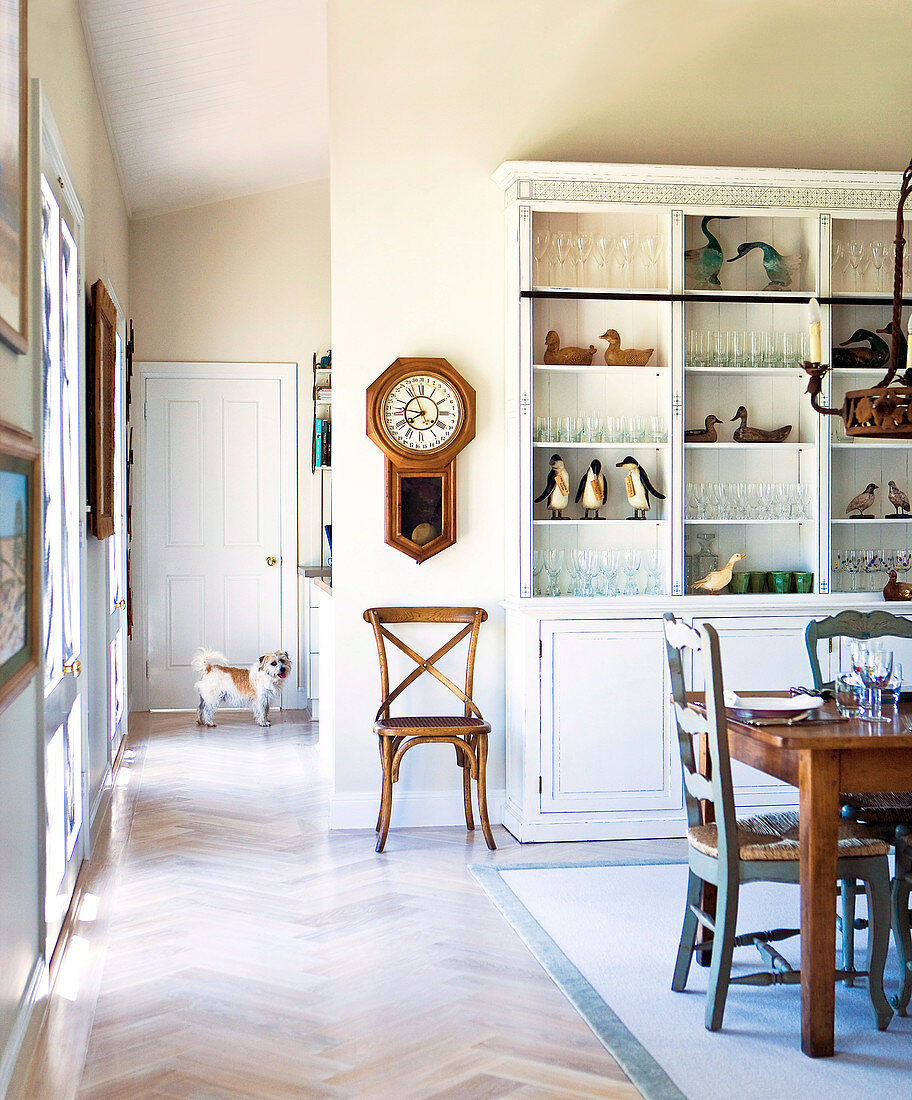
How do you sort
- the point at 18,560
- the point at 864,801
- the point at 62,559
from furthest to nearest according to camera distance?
the point at 62,559, the point at 864,801, the point at 18,560

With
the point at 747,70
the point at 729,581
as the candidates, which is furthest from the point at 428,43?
the point at 729,581

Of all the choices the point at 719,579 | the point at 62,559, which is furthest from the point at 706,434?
the point at 62,559

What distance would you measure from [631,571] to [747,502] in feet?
1.90

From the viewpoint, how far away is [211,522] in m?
7.66

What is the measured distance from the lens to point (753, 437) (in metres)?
4.79

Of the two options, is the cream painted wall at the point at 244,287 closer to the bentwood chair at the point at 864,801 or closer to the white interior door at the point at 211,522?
the white interior door at the point at 211,522

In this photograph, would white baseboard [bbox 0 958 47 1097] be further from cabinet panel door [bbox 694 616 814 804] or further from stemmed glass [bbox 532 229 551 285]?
stemmed glass [bbox 532 229 551 285]

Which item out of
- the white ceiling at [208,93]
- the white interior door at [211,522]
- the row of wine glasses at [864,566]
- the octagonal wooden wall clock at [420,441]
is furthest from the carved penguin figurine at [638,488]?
the white interior door at [211,522]

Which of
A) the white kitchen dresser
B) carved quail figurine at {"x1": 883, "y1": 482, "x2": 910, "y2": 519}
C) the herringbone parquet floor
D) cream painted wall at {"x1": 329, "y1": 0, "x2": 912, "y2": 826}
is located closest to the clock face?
cream painted wall at {"x1": 329, "y1": 0, "x2": 912, "y2": 826}

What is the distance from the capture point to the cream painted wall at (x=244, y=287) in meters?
7.47

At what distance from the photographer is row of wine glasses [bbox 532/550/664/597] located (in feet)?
15.5

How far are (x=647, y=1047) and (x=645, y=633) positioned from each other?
208 centimetres

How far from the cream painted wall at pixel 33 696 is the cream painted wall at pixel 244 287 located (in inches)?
105

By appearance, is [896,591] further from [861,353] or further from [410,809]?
[410,809]
